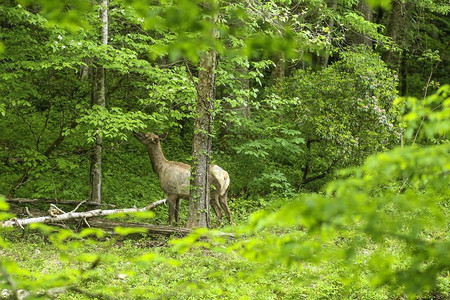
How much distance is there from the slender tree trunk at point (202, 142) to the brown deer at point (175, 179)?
1011mm

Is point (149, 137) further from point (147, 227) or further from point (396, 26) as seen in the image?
point (396, 26)

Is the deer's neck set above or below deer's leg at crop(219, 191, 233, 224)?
above

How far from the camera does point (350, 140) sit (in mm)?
13047

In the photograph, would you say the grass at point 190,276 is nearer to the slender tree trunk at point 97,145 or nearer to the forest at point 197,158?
the forest at point 197,158

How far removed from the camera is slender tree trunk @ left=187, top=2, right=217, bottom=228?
9.52 meters

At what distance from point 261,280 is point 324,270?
1167 mm

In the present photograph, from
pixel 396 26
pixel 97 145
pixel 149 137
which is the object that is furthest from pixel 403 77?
pixel 97 145

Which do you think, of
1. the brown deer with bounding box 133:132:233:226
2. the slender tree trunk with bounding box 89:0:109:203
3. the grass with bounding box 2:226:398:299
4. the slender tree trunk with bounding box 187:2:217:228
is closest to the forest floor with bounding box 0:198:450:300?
the grass with bounding box 2:226:398:299

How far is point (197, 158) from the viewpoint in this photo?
9711 millimetres

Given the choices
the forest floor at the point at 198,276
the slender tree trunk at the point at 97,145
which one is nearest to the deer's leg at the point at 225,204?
the forest floor at the point at 198,276

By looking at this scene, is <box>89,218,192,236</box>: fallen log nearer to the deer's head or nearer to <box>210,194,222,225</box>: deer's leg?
<box>210,194,222,225</box>: deer's leg

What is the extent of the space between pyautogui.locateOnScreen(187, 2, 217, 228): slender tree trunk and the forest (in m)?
0.03

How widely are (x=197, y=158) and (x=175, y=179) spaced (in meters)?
1.50

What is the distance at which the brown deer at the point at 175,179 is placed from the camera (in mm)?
11008
